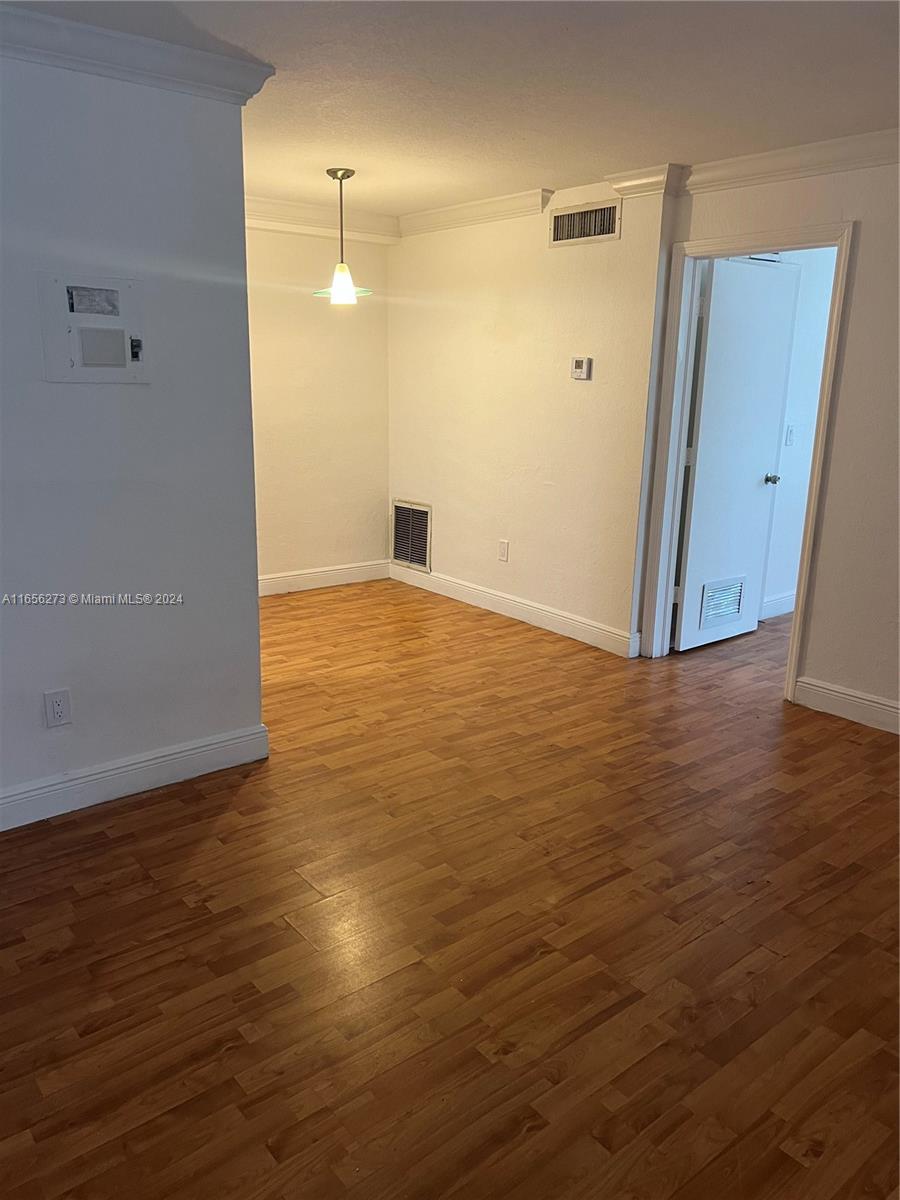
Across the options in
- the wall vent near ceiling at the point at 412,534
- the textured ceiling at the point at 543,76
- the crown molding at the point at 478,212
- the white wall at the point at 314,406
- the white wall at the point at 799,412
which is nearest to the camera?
the textured ceiling at the point at 543,76

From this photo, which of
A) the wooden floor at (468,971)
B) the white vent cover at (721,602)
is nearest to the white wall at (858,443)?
the wooden floor at (468,971)

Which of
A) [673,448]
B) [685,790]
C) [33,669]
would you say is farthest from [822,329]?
[33,669]

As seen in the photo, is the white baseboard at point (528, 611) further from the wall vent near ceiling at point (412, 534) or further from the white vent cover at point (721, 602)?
the white vent cover at point (721, 602)

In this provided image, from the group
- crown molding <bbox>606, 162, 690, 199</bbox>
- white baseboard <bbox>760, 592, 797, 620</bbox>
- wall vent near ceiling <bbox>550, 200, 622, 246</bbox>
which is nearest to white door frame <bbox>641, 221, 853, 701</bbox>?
crown molding <bbox>606, 162, 690, 199</bbox>

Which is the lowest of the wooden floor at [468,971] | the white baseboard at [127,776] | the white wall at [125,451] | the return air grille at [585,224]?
the wooden floor at [468,971]

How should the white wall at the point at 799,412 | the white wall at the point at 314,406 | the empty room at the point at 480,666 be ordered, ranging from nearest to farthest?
the empty room at the point at 480,666
the white wall at the point at 799,412
the white wall at the point at 314,406

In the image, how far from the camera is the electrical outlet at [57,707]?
2.90 metres

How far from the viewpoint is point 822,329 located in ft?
17.2

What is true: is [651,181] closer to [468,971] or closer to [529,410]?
[529,410]

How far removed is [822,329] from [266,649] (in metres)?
3.81

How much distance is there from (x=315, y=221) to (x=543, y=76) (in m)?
2.93

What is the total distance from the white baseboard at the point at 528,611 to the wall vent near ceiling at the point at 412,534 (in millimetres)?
75

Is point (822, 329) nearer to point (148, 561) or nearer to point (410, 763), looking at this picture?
point (410, 763)

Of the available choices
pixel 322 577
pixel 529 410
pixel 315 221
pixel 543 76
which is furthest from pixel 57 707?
pixel 315 221
